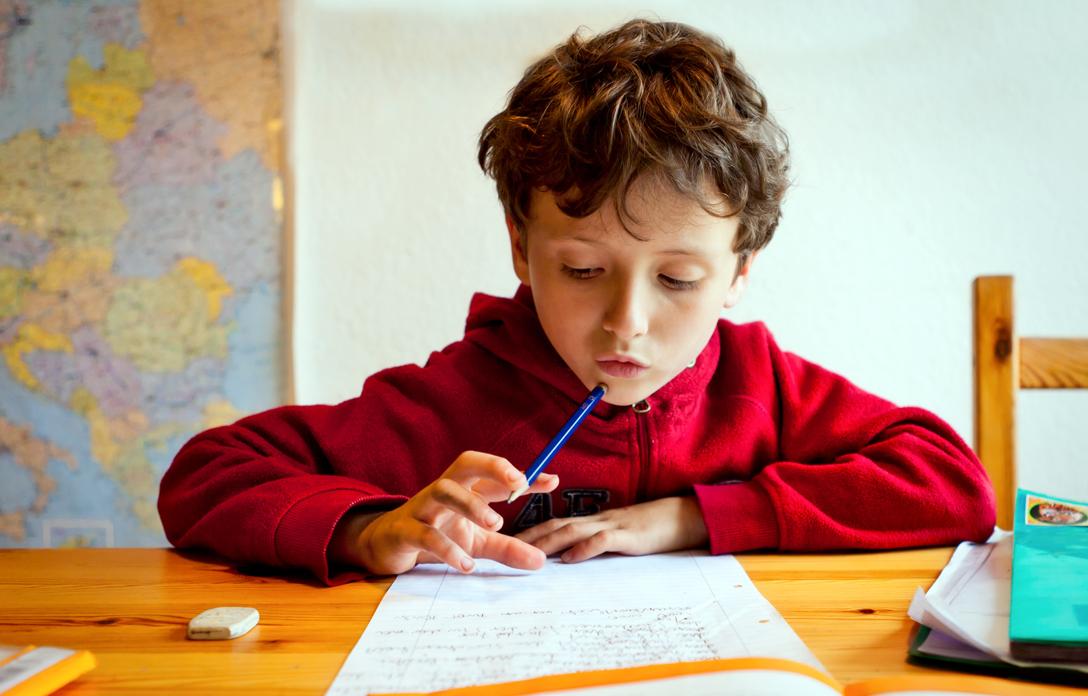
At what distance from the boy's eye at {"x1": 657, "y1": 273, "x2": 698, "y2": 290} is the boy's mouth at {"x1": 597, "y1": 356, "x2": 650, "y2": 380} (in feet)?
0.23

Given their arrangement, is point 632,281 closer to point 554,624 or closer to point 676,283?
point 676,283

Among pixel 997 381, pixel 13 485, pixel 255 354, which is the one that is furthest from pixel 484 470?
pixel 13 485

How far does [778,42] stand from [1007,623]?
1.62 m

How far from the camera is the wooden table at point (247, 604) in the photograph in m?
0.53

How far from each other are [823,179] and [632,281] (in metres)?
1.35

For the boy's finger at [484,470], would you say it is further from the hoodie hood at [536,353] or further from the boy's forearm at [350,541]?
the hoodie hood at [536,353]

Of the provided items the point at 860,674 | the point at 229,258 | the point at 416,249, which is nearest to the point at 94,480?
the point at 229,258

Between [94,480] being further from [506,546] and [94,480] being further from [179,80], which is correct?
[506,546]

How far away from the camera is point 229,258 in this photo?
202 centimetres

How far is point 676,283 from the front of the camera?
80cm

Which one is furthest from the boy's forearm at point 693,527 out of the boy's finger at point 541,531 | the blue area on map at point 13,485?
the blue area on map at point 13,485

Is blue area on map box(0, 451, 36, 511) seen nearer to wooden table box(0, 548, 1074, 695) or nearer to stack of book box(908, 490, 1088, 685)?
wooden table box(0, 548, 1074, 695)

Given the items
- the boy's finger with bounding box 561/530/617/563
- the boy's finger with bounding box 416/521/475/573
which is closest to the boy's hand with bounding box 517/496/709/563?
the boy's finger with bounding box 561/530/617/563

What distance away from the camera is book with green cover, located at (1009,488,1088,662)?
0.51 meters
